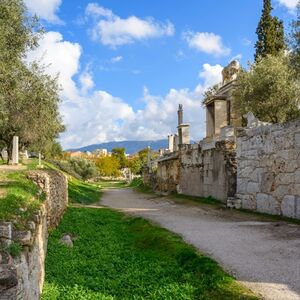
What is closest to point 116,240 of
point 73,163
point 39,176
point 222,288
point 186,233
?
point 186,233

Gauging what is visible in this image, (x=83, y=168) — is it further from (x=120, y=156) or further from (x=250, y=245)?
(x=250, y=245)

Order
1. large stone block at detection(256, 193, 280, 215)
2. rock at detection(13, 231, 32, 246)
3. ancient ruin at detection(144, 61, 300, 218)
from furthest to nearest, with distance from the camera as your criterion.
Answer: large stone block at detection(256, 193, 280, 215) < ancient ruin at detection(144, 61, 300, 218) < rock at detection(13, 231, 32, 246)

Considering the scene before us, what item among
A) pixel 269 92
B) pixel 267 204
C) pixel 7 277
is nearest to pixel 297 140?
pixel 267 204

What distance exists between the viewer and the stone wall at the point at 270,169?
13.8 meters

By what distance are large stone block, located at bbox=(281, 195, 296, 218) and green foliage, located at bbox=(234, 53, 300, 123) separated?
41.9ft

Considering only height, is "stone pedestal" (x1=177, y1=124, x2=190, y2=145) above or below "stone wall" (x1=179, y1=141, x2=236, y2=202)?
above

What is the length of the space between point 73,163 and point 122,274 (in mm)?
61009

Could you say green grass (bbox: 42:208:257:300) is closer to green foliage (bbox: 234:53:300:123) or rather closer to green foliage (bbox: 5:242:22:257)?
green foliage (bbox: 5:242:22:257)

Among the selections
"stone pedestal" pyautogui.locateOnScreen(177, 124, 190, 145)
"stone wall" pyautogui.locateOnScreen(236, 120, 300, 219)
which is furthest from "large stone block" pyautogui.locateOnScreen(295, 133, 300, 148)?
"stone pedestal" pyautogui.locateOnScreen(177, 124, 190, 145)

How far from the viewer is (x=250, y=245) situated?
958 centimetres

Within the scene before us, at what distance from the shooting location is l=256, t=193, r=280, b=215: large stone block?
14.7 meters

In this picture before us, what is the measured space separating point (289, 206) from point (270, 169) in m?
1.97

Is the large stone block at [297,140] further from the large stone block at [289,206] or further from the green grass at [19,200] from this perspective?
the green grass at [19,200]

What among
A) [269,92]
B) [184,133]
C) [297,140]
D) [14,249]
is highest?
[269,92]
